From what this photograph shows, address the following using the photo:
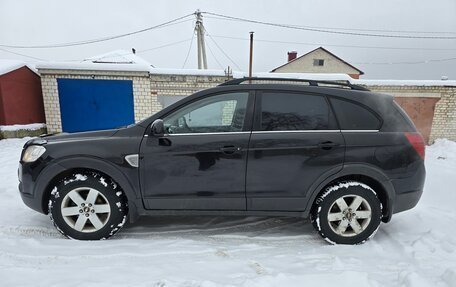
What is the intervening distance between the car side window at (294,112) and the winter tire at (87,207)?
1.67 metres

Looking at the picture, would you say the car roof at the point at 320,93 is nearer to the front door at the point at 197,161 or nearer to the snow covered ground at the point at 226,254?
the front door at the point at 197,161

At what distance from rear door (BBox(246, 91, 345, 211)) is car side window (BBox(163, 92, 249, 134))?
0.18 metres

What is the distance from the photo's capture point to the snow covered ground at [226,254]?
2.03 metres

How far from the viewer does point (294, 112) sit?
2.68 m

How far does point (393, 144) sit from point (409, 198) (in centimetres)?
59

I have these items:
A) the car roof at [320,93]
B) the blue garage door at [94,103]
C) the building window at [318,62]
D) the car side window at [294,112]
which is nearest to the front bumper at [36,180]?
the car roof at [320,93]

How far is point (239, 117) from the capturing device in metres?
2.68

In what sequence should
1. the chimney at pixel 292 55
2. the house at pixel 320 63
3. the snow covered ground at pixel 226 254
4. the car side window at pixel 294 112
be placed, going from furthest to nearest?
the chimney at pixel 292 55
the house at pixel 320 63
the car side window at pixel 294 112
the snow covered ground at pixel 226 254

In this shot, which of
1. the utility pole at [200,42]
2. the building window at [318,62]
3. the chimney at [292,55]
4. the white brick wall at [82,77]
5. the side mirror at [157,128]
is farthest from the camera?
the chimney at [292,55]

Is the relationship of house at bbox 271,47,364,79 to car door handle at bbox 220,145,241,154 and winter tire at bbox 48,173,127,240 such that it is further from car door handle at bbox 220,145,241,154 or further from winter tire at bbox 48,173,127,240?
winter tire at bbox 48,173,127,240

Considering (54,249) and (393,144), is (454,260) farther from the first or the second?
(54,249)

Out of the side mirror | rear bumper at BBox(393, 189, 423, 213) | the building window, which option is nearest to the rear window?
rear bumper at BBox(393, 189, 423, 213)

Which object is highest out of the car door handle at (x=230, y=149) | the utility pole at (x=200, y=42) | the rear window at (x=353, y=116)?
the utility pole at (x=200, y=42)

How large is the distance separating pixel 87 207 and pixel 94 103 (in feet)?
25.7
